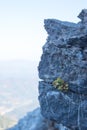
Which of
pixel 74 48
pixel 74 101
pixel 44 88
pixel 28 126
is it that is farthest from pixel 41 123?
pixel 74 48

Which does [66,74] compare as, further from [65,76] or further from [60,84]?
[60,84]

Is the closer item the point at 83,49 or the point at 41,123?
the point at 83,49

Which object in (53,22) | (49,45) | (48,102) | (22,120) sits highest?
(53,22)

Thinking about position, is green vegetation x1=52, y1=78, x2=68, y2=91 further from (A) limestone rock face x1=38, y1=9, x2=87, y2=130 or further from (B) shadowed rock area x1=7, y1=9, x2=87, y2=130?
(A) limestone rock face x1=38, y1=9, x2=87, y2=130

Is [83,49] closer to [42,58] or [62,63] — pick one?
[62,63]

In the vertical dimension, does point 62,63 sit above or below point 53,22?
below
